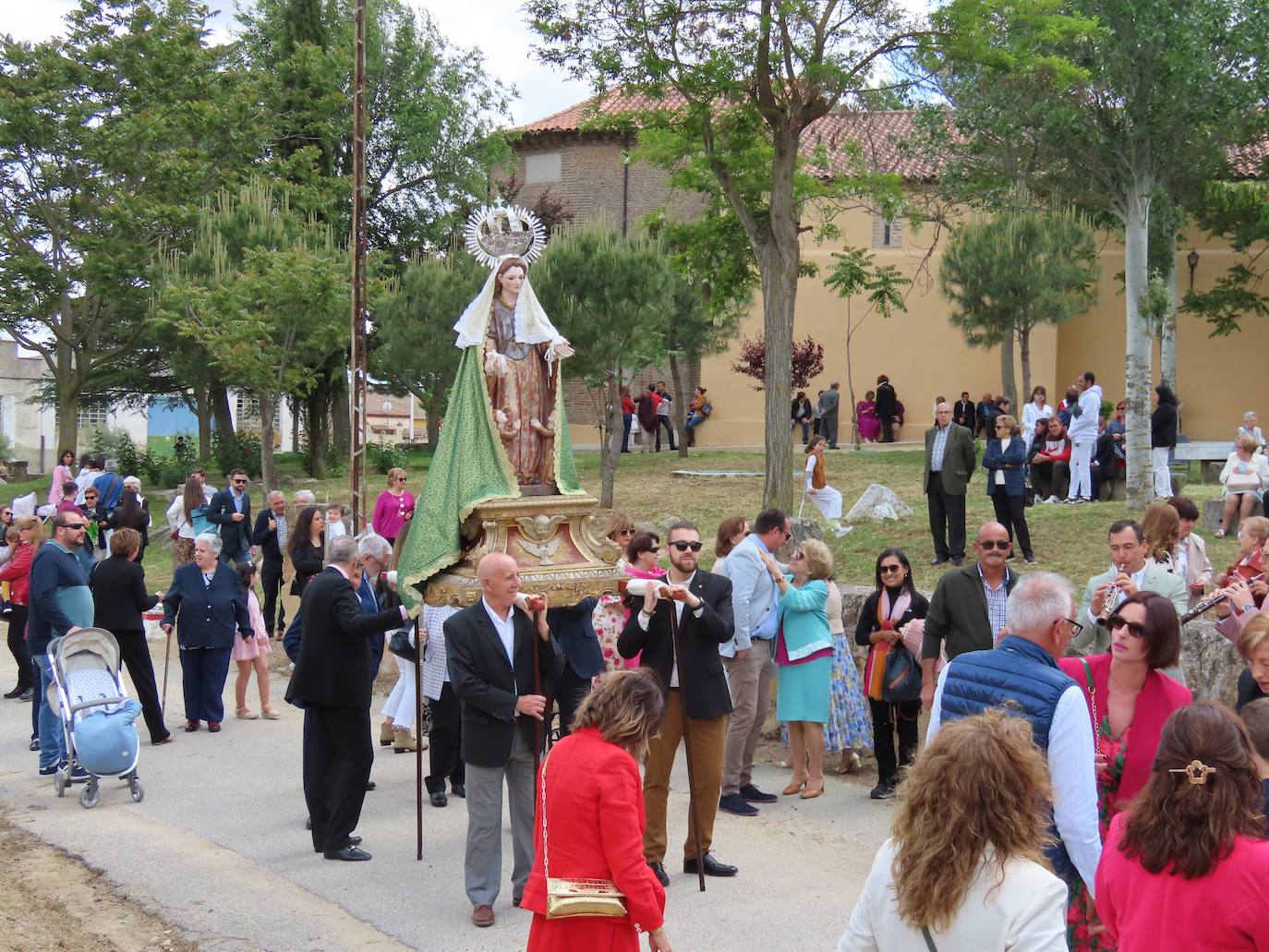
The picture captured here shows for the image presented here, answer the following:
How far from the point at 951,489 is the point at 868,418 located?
17748 millimetres

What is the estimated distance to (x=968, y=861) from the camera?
10.0ft

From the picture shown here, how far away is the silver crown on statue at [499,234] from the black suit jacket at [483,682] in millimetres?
4118

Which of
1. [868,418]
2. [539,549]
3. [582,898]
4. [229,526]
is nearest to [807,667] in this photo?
[539,549]

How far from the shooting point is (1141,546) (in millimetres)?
7297

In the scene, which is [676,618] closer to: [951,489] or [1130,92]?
[951,489]

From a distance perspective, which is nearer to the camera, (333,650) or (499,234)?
(333,650)

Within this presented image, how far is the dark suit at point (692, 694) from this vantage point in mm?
7039

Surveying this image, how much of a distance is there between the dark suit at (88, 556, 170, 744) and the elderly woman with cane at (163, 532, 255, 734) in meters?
0.55

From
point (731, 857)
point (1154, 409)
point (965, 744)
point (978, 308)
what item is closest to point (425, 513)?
point (731, 857)

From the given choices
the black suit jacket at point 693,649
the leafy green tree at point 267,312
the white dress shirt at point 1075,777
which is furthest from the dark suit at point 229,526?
the white dress shirt at point 1075,777

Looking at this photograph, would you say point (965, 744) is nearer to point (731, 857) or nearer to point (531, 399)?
point (731, 857)

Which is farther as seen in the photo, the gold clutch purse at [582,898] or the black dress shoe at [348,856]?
the black dress shoe at [348,856]

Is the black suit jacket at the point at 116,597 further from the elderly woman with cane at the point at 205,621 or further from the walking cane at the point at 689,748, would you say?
the walking cane at the point at 689,748

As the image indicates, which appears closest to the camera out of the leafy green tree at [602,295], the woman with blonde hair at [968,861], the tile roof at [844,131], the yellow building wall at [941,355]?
the woman with blonde hair at [968,861]
